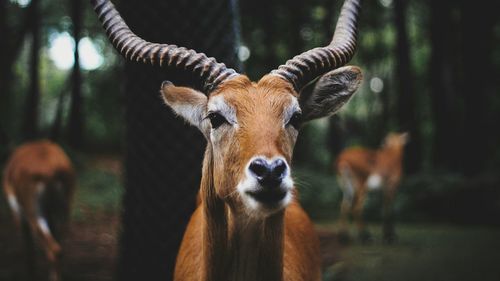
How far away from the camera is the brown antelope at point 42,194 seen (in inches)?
325

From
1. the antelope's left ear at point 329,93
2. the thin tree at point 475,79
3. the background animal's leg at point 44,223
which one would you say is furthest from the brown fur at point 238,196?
the thin tree at point 475,79

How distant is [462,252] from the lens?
10070 millimetres

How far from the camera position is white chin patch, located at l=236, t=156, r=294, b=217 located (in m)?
2.81

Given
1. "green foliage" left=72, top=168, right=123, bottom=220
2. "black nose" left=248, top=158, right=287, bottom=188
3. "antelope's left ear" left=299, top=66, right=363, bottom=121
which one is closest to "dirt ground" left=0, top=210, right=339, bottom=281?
"green foliage" left=72, top=168, right=123, bottom=220

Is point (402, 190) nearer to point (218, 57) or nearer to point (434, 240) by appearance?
point (434, 240)

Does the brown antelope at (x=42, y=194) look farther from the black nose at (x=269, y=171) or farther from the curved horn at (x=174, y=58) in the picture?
the black nose at (x=269, y=171)

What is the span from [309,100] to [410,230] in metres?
12.0

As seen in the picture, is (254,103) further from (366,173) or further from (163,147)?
(366,173)

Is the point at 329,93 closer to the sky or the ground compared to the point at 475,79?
closer to the ground

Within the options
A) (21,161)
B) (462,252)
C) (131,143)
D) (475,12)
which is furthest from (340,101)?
(475,12)

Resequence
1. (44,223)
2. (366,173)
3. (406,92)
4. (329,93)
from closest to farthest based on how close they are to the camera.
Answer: (329,93), (44,223), (366,173), (406,92)

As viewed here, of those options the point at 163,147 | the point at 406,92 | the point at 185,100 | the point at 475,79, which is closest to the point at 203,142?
the point at 163,147

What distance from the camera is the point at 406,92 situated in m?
19.6

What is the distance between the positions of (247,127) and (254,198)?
0.45m
